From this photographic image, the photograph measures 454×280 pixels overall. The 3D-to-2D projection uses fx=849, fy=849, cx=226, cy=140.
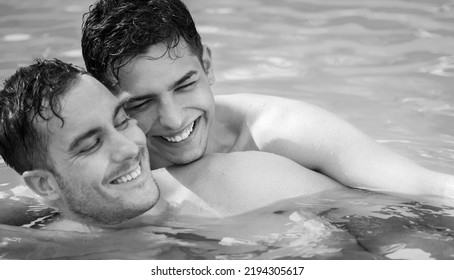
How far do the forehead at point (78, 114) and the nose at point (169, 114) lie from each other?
0.26 m

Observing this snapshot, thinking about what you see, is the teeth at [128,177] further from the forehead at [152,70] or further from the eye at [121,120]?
the forehead at [152,70]

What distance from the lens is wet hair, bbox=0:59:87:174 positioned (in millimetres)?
2947

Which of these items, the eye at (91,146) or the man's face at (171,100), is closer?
the eye at (91,146)

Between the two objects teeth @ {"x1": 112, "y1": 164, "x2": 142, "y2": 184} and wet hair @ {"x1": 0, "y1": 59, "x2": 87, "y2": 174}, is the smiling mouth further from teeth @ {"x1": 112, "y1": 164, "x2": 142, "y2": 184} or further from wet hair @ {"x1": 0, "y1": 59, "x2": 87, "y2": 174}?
wet hair @ {"x1": 0, "y1": 59, "x2": 87, "y2": 174}

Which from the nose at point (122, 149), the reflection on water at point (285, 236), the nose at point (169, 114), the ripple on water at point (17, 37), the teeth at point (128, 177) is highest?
the ripple on water at point (17, 37)

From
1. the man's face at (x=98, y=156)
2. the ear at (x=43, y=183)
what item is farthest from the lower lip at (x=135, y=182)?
the ear at (x=43, y=183)

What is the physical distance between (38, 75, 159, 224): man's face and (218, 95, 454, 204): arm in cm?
62

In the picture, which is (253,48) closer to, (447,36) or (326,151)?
(447,36)

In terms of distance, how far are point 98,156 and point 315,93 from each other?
2333 mm

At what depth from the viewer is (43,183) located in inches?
122

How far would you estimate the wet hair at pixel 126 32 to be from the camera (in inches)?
127

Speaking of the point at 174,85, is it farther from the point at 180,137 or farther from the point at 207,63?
the point at 207,63

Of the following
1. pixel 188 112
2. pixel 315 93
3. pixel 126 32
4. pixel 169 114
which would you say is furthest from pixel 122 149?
pixel 315 93

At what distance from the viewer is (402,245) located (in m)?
2.82
